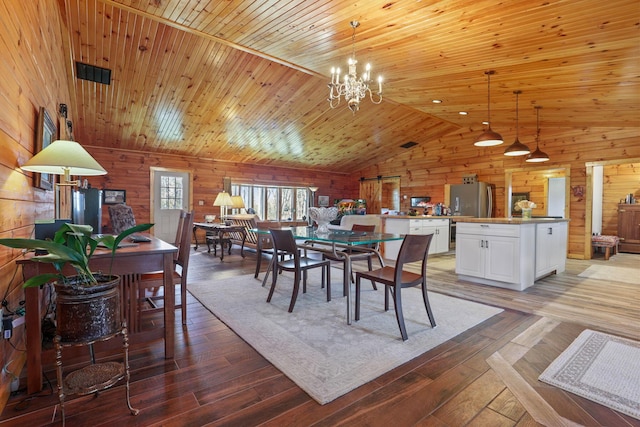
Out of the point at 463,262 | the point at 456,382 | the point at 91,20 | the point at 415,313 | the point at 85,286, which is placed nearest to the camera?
the point at 85,286

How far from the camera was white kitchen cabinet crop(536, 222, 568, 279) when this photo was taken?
4242 mm

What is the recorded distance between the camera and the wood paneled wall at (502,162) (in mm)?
6340

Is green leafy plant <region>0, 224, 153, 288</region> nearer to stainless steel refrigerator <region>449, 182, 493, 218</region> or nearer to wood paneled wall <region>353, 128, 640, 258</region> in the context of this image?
stainless steel refrigerator <region>449, 182, 493, 218</region>

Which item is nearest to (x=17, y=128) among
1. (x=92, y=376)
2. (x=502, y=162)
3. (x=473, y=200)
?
(x=92, y=376)

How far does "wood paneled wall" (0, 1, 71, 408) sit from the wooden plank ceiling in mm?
1441

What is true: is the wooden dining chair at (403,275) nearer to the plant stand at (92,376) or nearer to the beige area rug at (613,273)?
the plant stand at (92,376)

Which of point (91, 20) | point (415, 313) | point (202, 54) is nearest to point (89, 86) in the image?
point (91, 20)

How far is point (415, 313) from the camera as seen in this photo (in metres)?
2.92

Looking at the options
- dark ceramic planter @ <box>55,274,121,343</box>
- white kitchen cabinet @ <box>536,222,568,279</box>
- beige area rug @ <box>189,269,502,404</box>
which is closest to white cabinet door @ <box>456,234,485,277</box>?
white kitchen cabinet @ <box>536,222,568,279</box>

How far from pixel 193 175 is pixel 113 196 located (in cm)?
193

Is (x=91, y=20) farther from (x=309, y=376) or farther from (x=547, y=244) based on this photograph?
(x=547, y=244)

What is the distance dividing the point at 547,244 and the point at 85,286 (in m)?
5.32

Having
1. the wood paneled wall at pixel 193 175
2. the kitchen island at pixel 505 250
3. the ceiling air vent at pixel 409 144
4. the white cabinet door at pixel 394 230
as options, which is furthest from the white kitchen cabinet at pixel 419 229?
the wood paneled wall at pixel 193 175

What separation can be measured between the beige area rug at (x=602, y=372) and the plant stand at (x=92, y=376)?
2.33 m
